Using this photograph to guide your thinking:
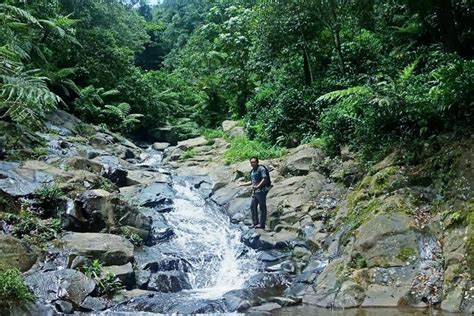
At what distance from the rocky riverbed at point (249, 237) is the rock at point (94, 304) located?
2 centimetres

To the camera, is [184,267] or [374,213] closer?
[374,213]

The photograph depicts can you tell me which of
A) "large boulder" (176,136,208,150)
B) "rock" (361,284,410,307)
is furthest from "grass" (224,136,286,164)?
"rock" (361,284,410,307)

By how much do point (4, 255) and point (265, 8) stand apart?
13.0 metres

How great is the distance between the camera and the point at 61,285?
794 centimetres

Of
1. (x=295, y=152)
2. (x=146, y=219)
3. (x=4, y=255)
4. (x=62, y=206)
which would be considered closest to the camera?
(x=4, y=255)

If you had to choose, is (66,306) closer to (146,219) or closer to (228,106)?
(146,219)

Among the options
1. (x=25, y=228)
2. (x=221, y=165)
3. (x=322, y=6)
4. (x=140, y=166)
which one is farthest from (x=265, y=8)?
(x=25, y=228)

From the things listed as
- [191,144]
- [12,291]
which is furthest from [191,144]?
[12,291]

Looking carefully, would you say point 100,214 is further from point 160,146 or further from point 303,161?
point 160,146

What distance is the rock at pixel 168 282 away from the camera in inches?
356

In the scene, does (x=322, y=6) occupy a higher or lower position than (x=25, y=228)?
higher

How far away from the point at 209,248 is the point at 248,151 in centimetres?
656

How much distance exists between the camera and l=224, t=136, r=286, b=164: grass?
15938mm

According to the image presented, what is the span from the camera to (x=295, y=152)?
14.5 m
